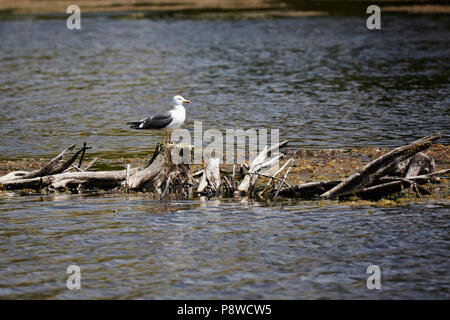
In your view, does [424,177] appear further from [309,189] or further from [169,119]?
[169,119]

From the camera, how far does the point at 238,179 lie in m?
19.4

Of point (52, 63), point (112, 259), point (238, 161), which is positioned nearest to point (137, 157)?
point (238, 161)

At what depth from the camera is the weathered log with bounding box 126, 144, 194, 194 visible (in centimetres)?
1856

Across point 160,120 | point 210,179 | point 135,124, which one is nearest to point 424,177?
point 210,179

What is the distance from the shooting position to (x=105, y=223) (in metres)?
16.2

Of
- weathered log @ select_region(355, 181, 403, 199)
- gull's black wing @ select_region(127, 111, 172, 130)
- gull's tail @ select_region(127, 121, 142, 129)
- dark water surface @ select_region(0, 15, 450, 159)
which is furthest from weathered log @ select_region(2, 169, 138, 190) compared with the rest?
weathered log @ select_region(355, 181, 403, 199)

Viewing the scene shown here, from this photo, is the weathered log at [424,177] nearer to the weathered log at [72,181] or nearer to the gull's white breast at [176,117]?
the gull's white breast at [176,117]

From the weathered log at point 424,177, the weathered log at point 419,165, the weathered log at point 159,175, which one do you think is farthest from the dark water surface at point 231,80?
the weathered log at point 424,177

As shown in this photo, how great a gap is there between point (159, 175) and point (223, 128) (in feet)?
30.8

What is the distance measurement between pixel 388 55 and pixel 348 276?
36398 millimetres

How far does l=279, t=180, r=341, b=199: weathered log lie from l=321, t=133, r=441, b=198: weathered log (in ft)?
0.90

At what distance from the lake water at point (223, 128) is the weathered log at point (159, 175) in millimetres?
667
